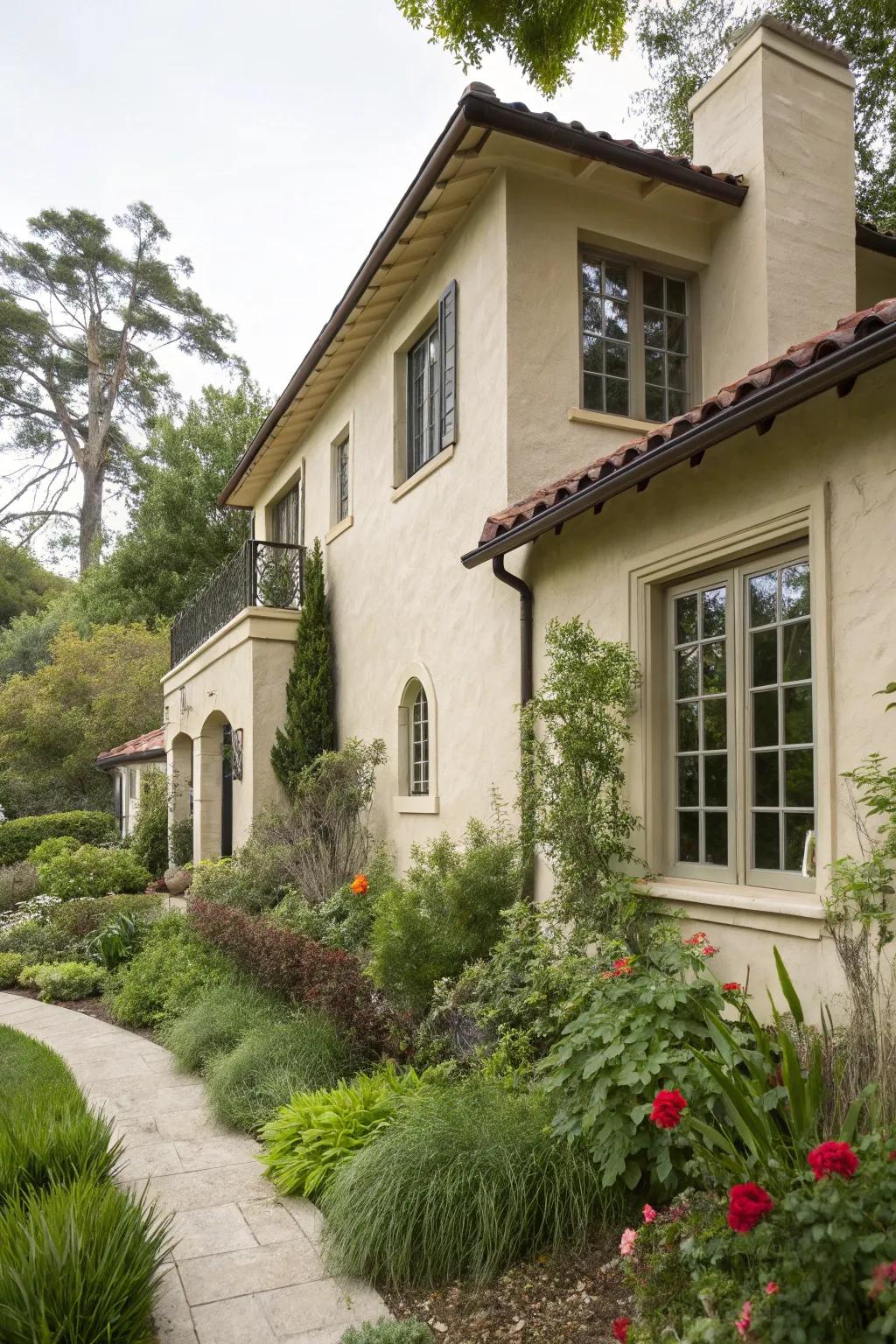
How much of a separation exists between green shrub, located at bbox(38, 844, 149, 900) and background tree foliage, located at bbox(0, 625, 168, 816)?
9.49m

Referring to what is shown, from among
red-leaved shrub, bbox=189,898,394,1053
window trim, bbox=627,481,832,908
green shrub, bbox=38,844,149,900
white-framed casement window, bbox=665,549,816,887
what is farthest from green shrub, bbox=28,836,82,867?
white-framed casement window, bbox=665,549,816,887

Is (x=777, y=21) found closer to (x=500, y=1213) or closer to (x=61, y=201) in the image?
(x=500, y=1213)

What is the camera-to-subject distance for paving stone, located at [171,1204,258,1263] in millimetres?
4023

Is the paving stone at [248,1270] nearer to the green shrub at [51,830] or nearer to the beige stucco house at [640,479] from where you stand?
the beige stucco house at [640,479]

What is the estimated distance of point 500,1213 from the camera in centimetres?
374

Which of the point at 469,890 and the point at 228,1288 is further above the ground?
the point at 469,890

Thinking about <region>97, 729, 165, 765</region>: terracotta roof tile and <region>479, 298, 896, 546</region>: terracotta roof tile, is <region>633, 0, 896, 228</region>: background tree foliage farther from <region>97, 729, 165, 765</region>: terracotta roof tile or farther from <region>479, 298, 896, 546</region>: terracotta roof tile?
<region>97, 729, 165, 765</region>: terracotta roof tile

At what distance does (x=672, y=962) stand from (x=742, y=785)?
43.6 inches

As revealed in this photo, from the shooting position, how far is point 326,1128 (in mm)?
4672

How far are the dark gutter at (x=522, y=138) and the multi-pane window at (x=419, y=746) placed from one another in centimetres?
415

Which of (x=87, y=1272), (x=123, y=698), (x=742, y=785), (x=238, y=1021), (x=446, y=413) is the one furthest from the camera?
(x=123, y=698)

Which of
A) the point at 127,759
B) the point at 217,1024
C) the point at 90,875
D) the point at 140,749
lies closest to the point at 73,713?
the point at 127,759

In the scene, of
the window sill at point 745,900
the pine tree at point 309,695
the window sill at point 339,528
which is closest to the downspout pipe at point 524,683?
the window sill at point 745,900

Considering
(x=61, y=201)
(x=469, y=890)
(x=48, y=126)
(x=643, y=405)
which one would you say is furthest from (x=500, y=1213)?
(x=61, y=201)
